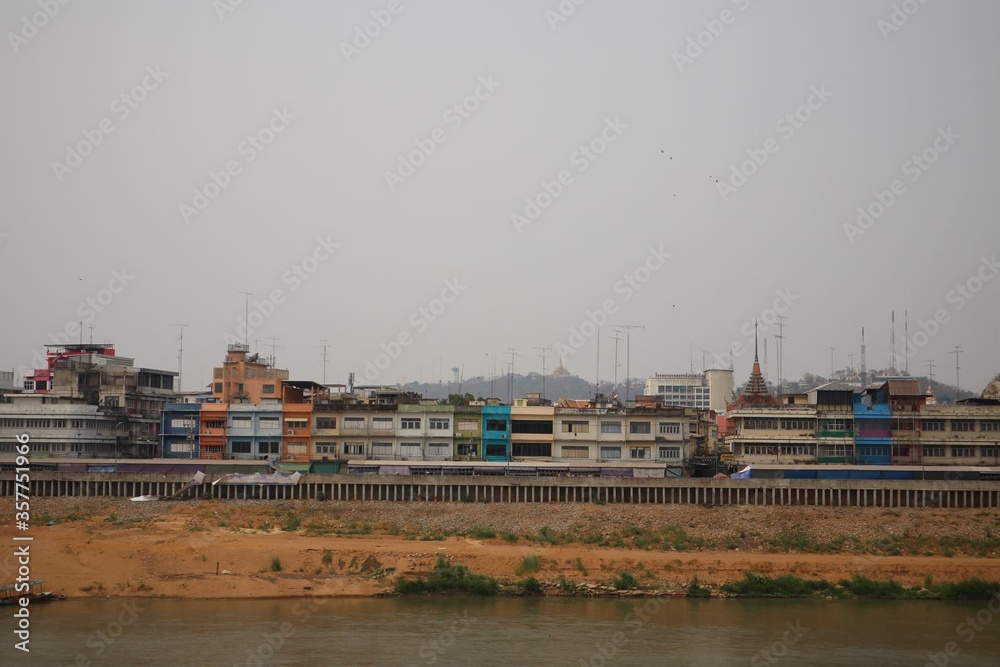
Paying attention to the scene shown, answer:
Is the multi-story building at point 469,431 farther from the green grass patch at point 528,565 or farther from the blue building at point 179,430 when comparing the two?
the green grass patch at point 528,565

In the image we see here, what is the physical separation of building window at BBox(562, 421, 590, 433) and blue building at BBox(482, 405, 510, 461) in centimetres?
371

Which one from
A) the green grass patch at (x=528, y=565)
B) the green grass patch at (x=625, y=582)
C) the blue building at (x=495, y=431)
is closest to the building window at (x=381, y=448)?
the blue building at (x=495, y=431)

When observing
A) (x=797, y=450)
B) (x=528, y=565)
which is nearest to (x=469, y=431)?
(x=797, y=450)

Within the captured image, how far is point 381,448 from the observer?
73.9m

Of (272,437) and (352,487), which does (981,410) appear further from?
(272,437)

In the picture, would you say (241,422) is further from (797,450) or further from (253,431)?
(797,450)

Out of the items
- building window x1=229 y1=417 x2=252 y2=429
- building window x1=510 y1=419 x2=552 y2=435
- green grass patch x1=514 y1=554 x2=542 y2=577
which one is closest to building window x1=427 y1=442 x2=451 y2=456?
building window x1=510 y1=419 x2=552 y2=435

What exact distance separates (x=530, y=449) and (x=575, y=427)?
3.26 meters

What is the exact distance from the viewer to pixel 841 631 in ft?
144

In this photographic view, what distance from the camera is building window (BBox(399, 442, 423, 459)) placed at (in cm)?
7375

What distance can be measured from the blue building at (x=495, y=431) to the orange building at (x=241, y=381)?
55.4ft

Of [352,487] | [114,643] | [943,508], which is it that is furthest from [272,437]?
[943,508]

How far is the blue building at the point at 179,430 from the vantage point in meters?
75.5

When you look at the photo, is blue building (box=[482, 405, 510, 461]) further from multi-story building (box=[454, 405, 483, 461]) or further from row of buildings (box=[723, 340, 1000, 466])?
row of buildings (box=[723, 340, 1000, 466])
